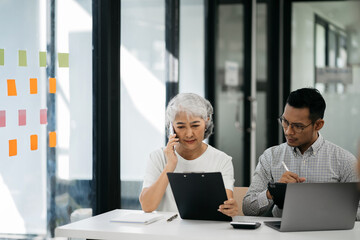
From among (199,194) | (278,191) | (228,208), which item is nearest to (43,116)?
Result: (199,194)

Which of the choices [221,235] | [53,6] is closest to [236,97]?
[53,6]

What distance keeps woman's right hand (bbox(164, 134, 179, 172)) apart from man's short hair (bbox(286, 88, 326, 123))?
590mm

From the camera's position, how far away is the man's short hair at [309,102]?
280 centimetres

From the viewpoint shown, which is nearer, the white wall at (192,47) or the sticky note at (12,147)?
the sticky note at (12,147)

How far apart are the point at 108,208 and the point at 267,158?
94 centimetres

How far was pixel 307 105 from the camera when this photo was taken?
2.81 meters

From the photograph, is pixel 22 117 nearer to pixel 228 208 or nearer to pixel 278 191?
pixel 228 208

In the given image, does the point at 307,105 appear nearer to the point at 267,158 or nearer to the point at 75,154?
the point at 267,158

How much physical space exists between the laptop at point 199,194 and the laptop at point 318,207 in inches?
9.8

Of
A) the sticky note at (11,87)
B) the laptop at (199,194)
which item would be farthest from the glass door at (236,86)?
the sticky note at (11,87)

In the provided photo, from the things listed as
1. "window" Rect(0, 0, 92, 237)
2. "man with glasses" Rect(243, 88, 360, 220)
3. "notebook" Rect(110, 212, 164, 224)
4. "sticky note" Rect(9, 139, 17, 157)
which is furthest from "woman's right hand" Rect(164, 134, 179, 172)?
"sticky note" Rect(9, 139, 17, 157)

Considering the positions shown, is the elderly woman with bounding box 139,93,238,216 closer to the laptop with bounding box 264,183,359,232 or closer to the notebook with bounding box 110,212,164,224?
the notebook with bounding box 110,212,164,224

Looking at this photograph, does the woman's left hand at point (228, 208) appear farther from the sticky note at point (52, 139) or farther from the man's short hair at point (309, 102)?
the sticky note at point (52, 139)

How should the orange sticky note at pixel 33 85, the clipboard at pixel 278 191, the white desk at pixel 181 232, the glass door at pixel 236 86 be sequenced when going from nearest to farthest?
the white desk at pixel 181 232, the clipboard at pixel 278 191, the orange sticky note at pixel 33 85, the glass door at pixel 236 86
